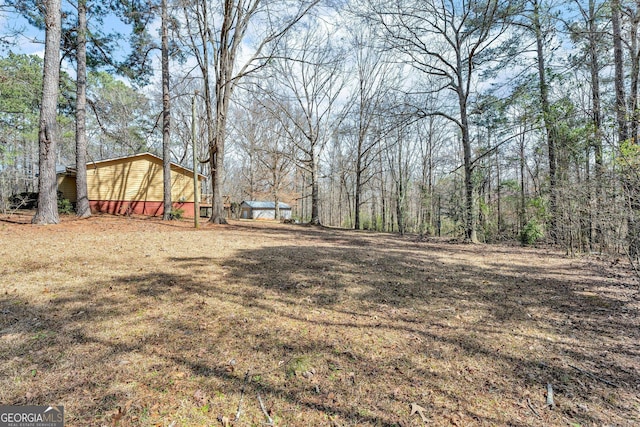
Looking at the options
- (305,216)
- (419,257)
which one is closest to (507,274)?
(419,257)

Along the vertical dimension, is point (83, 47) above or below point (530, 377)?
above

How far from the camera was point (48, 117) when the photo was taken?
753cm

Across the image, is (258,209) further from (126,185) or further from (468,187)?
(468,187)

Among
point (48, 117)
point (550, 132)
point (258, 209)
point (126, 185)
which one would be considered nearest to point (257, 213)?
point (258, 209)

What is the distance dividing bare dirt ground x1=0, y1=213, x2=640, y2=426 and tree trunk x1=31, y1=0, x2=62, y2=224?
332 centimetres

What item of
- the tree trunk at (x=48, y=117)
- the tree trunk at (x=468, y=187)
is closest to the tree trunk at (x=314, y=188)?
the tree trunk at (x=468, y=187)

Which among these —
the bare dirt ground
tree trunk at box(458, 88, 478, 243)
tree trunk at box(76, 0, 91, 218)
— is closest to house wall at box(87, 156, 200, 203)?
tree trunk at box(76, 0, 91, 218)

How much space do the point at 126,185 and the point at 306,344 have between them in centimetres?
1841

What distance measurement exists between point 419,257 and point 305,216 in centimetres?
3191

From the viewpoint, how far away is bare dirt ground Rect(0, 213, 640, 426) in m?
1.88

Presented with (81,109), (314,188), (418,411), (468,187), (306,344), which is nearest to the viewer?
(418,411)

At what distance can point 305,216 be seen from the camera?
38219mm

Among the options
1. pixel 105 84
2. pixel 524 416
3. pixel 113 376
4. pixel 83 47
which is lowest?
pixel 524 416

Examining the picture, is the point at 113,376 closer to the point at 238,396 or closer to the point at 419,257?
the point at 238,396
